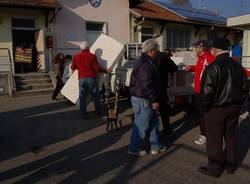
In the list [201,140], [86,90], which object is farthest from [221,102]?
[86,90]

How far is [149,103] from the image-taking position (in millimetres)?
4762

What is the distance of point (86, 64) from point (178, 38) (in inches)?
534

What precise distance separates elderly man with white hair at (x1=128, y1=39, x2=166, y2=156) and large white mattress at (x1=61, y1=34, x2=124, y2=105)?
9.04ft

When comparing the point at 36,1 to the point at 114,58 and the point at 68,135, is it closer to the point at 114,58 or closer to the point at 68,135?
the point at 114,58

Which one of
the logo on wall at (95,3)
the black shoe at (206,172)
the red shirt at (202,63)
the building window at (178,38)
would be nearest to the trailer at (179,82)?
the red shirt at (202,63)

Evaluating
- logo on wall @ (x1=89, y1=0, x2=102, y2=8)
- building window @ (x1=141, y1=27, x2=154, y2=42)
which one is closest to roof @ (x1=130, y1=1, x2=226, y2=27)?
building window @ (x1=141, y1=27, x2=154, y2=42)

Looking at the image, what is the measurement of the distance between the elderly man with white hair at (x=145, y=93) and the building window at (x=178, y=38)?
1454cm

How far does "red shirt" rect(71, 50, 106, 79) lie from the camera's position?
7.30m

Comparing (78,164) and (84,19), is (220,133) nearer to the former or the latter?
(78,164)

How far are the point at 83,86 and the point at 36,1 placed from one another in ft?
24.2

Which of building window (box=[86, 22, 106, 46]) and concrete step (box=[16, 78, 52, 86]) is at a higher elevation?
building window (box=[86, 22, 106, 46])

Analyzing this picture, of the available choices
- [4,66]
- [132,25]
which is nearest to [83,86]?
[4,66]

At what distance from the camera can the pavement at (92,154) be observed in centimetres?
423

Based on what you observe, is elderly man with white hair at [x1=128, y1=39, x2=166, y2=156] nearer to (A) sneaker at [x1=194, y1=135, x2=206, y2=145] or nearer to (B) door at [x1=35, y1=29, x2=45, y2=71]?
(A) sneaker at [x1=194, y1=135, x2=206, y2=145]
